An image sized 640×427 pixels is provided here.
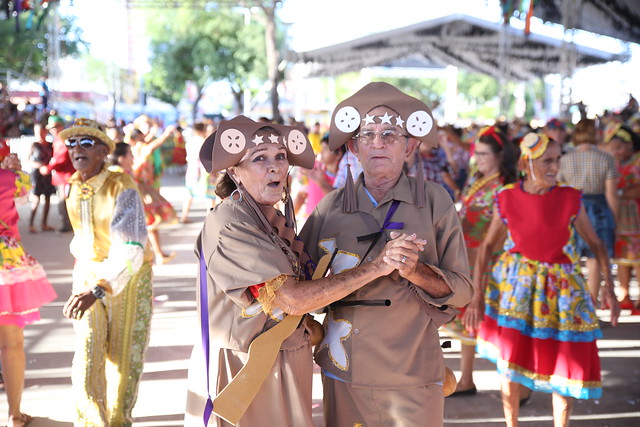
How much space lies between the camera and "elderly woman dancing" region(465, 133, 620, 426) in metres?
3.84

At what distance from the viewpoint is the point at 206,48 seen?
39031 mm

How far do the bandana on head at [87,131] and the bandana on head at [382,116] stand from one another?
5.95 ft

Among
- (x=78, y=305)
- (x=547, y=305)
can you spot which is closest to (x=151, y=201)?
(x=78, y=305)

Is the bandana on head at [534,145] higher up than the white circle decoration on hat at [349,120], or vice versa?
the white circle decoration on hat at [349,120]

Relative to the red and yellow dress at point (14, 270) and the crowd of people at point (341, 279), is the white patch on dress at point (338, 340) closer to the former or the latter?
the crowd of people at point (341, 279)

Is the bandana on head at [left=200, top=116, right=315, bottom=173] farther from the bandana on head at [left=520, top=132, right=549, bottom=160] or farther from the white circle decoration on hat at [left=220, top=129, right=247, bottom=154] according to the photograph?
the bandana on head at [left=520, top=132, right=549, bottom=160]

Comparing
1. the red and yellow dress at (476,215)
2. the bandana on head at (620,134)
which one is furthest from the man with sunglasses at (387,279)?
the bandana on head at (620,134)

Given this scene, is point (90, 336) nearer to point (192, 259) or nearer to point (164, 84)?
point (192, 259)

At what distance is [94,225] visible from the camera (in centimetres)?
395

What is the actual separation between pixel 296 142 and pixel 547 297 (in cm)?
202

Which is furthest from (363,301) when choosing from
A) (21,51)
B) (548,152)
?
(21,51)

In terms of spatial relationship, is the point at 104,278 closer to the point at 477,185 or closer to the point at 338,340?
the point at 338,340

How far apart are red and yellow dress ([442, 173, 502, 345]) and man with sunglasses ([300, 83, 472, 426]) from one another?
2267mm

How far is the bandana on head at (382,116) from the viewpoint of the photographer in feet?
8.88
